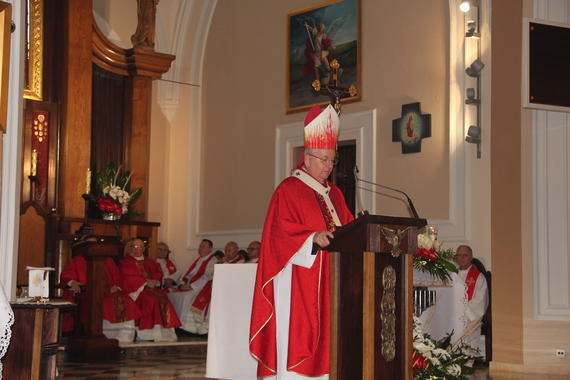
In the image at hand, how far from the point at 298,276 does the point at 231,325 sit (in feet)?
3.79

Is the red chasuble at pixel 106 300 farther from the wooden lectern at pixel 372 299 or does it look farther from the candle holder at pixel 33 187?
the wooden lectern at pixel 372 299

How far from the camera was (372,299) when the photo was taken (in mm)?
3732

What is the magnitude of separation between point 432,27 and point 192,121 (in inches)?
193

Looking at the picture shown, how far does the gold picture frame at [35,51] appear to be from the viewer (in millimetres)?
11414

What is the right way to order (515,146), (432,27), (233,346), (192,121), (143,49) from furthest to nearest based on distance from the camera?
(192,121)
(143,49)
(432,27)
(515,146)
(233,346)

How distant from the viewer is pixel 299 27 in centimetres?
1198

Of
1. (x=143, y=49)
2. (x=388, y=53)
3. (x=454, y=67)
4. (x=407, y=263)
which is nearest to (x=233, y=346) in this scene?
(x=407, y=263)

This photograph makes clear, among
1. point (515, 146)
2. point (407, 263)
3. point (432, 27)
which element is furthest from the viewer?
point (432, 27)

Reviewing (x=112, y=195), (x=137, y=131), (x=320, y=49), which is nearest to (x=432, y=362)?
(x=320, y=49)

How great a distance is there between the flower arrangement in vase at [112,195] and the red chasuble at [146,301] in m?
1.47

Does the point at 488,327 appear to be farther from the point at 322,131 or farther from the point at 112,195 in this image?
the point at 112,195

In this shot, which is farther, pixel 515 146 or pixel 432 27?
pixel 432 27

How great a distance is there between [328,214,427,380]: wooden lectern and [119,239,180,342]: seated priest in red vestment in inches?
254

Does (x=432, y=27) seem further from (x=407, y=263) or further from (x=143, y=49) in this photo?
(x=407, y=263)
